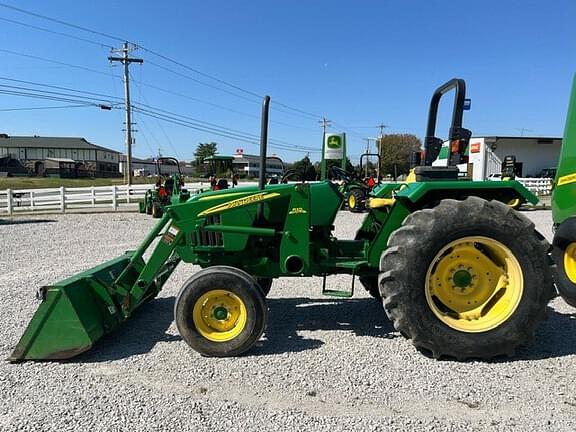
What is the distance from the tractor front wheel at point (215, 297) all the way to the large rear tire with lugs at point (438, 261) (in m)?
1.02

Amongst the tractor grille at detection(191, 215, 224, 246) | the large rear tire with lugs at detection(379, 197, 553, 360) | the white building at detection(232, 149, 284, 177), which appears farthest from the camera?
the white building at detection(232, 149, 284, 177)

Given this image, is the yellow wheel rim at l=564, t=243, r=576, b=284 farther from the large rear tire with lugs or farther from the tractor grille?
the tractor grille

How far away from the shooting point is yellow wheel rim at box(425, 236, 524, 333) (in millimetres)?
3605

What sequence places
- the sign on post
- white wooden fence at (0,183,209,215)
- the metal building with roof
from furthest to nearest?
Result: the metal building with roof → the sign on post → white wooden fence at (0,183,209,215)

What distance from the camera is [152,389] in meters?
3.09

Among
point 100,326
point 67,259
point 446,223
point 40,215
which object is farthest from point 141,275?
point 40,215

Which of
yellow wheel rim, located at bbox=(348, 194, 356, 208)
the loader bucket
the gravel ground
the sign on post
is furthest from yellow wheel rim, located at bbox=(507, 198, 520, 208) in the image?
the sign on post

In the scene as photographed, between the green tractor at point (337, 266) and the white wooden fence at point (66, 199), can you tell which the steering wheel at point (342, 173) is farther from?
the white wooden fence at point (66, 199)

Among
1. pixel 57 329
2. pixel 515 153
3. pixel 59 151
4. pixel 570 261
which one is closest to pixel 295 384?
pixel 57 329

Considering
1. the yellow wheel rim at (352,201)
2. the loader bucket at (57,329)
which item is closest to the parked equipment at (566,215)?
the loader bucket at (57,329)

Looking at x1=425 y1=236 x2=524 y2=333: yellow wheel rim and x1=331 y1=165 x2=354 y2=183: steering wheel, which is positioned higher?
x1=331 y1=165 x2=354 y2=183: steering wheel

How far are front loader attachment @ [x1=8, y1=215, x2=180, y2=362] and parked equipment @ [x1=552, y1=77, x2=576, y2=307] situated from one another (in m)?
4.37

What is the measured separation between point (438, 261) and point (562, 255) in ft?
8.66

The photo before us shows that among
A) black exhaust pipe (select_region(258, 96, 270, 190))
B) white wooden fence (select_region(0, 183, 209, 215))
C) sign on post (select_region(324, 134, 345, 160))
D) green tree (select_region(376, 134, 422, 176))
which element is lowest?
white wooden fence (select_region(0, 183, 209, 215))
